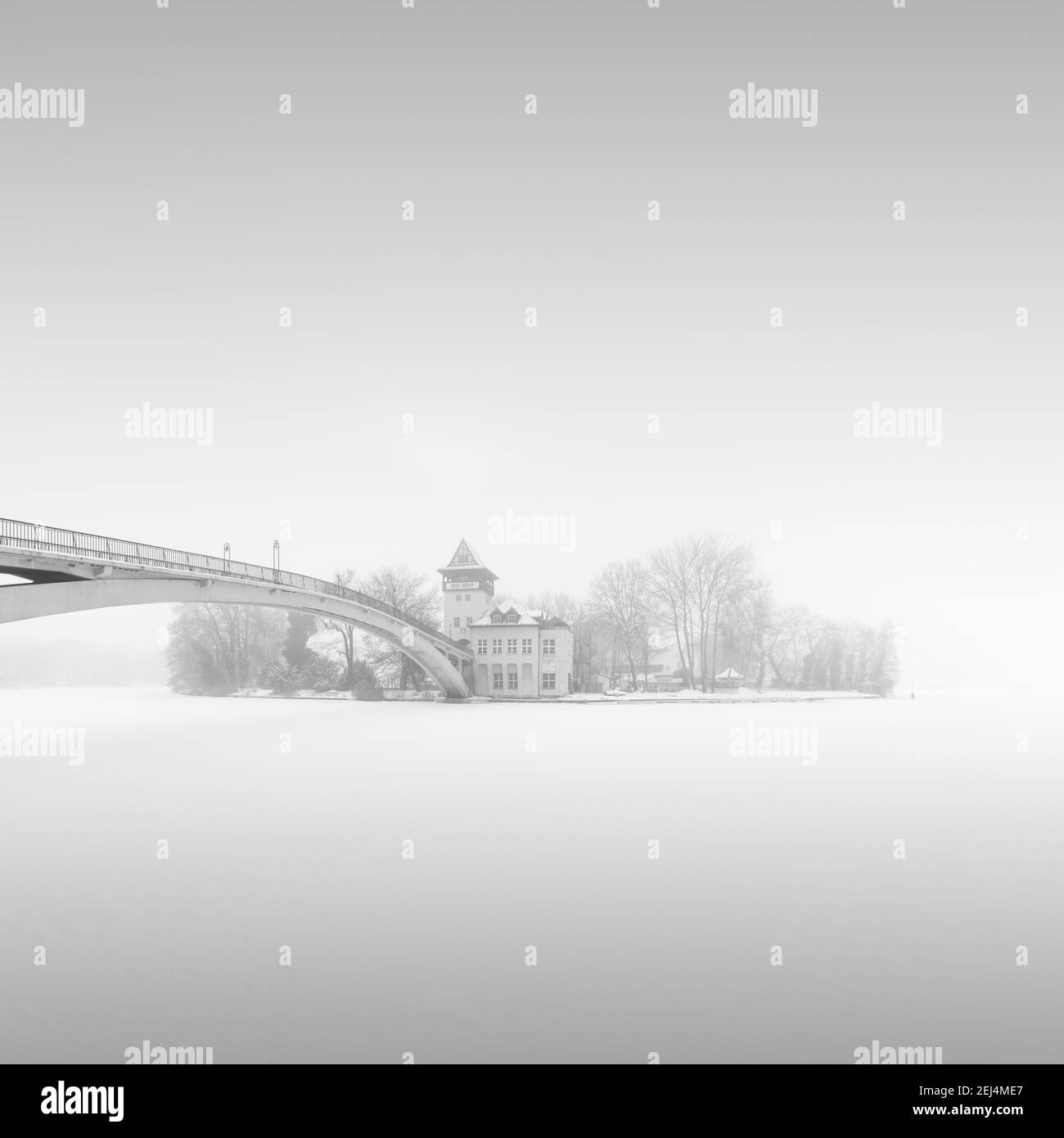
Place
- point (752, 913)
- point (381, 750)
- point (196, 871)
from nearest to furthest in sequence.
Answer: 1. point (752, 913)
2. point (196, 871)
3. point (381, 750)

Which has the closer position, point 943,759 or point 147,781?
point 147,781

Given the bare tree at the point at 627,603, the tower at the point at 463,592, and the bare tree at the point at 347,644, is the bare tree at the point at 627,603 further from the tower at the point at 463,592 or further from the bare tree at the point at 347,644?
the bare tree at the point at 347,644

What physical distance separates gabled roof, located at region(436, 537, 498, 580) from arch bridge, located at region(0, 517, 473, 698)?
21.6 metres

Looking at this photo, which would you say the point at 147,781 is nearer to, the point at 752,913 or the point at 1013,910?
the point at 752,913

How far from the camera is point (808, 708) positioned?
57125 mm

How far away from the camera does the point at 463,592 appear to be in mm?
72750

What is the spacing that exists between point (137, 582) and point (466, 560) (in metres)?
44.7

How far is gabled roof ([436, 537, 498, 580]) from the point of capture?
7419 centimetres

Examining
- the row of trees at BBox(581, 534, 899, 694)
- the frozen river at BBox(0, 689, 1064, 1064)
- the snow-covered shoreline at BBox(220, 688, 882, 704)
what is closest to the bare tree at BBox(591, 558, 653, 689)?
the row of trees at BBox(581, 534, 899, 694)

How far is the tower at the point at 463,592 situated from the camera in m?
72.4

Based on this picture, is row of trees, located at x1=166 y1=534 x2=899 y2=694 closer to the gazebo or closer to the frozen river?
the gazebo

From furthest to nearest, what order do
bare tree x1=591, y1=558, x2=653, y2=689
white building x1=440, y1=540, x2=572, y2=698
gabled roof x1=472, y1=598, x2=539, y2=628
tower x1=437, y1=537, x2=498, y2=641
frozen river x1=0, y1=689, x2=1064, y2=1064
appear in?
1. bare tree x1=591, y1=558, x2=653, y2=689
2. tower x1=437, y1=537, x2=498, y2=641
3. gabled roof x1=472, y1=598, x2=539, y2=628
4. white building x1=440, y1=540, x2=572, y2=698
5. frozen river x1=0, y1=689, x2=1064, y2=1064
